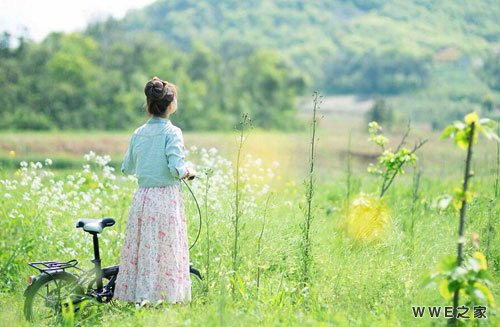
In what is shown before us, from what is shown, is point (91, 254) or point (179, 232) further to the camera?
point (91, 254)

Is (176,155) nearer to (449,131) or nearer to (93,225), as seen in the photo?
(93,225)

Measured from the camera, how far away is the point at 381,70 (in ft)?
249

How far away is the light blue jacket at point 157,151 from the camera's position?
5.06 metres

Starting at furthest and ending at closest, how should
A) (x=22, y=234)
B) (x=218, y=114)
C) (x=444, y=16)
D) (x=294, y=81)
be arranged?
(x=444, y=16)
(x=294, y=81)
(x=218, y=114)
(x=22, y=234)

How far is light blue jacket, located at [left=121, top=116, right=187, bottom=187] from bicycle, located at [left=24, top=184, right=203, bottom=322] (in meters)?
0.49

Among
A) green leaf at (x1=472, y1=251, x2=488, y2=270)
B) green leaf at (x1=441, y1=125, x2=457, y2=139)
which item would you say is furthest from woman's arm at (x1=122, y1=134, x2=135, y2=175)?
green leaf at (x1=472, y1=251, x2=488, y2=270)

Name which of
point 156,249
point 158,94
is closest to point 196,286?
point 156,249

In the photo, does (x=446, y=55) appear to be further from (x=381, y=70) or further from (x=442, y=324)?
(x=442, y=324)

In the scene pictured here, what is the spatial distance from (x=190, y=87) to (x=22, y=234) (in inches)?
1971

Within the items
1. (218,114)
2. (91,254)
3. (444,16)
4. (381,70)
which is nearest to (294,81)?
(218,114)

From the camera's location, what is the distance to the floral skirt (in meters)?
5.10

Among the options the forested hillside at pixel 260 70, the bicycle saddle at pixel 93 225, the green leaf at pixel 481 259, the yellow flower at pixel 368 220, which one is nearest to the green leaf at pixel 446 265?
the green leaf at pixel 481 259

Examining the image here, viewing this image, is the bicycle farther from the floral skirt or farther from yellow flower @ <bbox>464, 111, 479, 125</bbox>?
yellow flower @ <bbox>464, 111, 479, 125</bbox>

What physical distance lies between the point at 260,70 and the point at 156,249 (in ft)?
189
